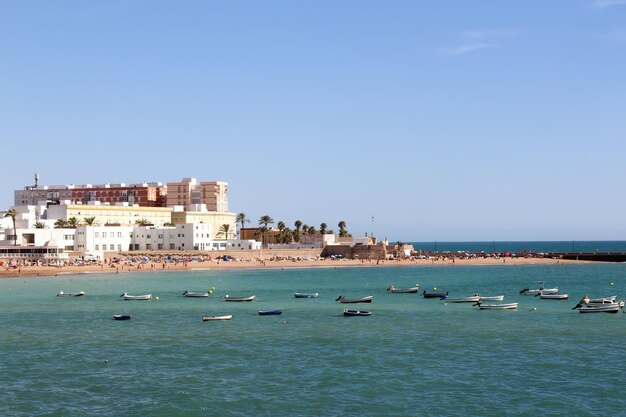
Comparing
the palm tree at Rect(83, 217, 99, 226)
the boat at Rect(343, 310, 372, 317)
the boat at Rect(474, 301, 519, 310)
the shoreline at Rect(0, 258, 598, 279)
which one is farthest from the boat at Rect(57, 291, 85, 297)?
the palm tree at Rect(83, 217, 99, 226)

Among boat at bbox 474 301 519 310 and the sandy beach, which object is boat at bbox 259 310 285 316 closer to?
boat at bbox 474 301 519 310

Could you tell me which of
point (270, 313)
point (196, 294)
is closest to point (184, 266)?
point (196, 294)

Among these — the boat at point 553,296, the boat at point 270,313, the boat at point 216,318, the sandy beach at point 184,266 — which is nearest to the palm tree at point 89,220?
the sandy beach at point 184,266

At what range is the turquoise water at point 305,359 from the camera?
4425 cm

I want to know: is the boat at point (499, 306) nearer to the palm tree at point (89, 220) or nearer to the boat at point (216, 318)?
the boat at point (216, 318)

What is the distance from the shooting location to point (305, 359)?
5716 centimetres

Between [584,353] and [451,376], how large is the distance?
14318 millimetres

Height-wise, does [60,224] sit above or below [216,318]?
above

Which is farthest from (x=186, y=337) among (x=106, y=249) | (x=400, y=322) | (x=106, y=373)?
(x=106, y=249)

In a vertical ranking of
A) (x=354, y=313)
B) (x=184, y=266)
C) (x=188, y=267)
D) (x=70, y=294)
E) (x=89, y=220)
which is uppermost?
(x=89, y=220)

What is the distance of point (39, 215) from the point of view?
200 m

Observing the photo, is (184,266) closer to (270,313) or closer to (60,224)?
(60,224)

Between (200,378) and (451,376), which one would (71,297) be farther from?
(451,376)

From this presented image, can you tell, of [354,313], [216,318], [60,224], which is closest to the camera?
[216,318]
